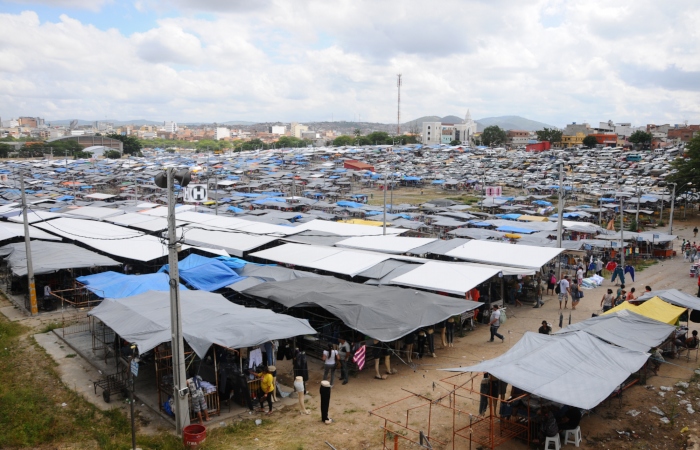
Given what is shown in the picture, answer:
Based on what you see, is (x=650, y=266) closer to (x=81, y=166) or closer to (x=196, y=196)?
(x=196, y=196)

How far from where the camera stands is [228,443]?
845 centimetres

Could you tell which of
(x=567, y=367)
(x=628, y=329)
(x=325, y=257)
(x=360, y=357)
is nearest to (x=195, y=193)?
(x=360, y=357)

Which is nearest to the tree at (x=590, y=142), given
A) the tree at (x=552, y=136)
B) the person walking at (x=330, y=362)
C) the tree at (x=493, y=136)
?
the tree at (x=552, y=136)

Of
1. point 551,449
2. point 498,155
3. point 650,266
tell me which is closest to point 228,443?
point 551,449

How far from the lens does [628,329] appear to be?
1072 centimetres

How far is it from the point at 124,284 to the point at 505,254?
1169cm

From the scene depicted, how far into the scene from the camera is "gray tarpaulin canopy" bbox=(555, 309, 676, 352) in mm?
10070

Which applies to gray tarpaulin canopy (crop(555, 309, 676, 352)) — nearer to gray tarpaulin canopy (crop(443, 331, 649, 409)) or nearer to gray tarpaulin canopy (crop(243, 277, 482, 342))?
gray tarpaulin canopy (crop(443, 331, 649, 409))

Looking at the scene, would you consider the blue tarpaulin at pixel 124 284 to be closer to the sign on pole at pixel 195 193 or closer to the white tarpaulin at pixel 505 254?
the sign on pole at pixel 195 193

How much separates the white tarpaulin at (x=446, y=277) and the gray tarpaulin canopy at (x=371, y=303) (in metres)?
0.78

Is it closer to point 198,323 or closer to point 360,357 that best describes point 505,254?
A: point 360,357

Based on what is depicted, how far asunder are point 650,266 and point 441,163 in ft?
197

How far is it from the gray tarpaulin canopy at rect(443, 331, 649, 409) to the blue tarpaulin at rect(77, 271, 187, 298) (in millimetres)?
8901

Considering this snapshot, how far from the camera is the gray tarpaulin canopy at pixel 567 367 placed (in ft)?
24.7
